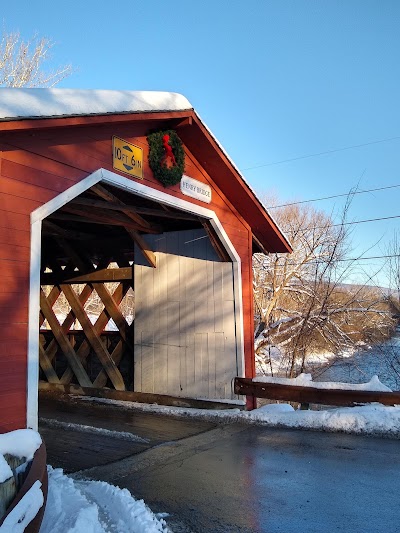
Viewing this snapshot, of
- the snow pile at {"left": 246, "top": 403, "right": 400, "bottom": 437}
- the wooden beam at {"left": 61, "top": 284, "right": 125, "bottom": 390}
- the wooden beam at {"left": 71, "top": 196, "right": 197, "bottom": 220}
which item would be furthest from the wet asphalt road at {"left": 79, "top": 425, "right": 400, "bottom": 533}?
the wooden beam at {"left": 61, "top": 284, "right": 125, "bottom": 390}

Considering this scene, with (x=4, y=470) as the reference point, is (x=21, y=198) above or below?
above

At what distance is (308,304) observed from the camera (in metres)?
20.0

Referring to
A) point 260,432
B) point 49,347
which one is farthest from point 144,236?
point 260,432

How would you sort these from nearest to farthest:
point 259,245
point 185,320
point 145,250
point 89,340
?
point 185,320
point 145,250
point 259,245
point 89,340

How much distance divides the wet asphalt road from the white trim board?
119 cm

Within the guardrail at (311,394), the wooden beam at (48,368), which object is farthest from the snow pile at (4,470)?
the wooden beam at (48,368)

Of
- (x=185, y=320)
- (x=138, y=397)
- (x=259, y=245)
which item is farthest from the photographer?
(x=259, y=245)

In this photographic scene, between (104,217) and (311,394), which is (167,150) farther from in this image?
(311,394)

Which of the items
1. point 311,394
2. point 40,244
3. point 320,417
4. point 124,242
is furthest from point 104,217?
point 320,417

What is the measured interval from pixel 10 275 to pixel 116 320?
5.62 metres

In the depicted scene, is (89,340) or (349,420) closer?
(349,420)

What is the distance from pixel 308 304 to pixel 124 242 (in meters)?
11.8

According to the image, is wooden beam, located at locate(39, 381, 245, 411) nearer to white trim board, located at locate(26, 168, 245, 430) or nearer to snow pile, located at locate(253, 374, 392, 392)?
white trim board, located at locate(26, 168, 245, 430)

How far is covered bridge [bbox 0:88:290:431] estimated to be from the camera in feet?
14.9
